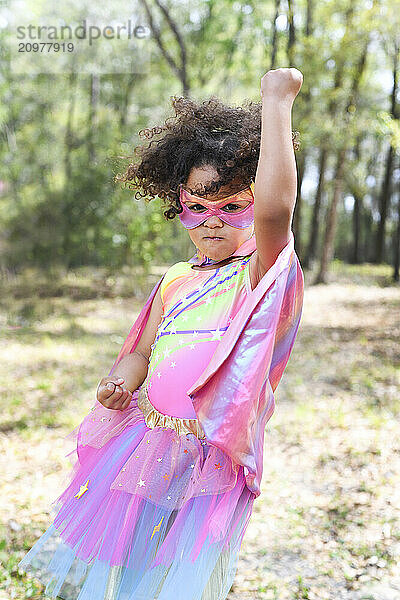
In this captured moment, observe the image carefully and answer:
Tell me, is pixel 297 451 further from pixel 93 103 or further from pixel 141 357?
pixel 93 103

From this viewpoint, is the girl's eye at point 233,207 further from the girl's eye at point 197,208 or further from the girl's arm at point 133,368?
the girl's arm at point 133,368

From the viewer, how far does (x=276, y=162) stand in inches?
48.6

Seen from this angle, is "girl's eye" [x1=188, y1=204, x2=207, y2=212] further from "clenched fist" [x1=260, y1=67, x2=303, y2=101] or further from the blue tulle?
the blue tulle

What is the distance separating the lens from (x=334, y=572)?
121 inches

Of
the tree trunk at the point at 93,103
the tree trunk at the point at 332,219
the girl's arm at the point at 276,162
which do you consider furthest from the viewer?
the tree trunk at the point at 93,103

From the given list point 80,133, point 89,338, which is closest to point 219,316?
point 89,338

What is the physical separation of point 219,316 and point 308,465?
3.21m

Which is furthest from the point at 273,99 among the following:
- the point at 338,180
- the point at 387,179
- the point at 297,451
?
the point at 387,179

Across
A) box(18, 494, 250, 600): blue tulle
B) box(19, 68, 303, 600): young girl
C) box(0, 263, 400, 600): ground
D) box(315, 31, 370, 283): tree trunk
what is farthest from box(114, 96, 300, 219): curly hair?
box(315, 31, 370, 283): tree trunk

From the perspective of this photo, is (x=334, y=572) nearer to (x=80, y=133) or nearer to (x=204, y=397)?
(x=204, y=397)

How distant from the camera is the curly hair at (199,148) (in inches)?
60.5

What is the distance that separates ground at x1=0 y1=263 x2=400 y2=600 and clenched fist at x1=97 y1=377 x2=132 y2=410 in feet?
4.75

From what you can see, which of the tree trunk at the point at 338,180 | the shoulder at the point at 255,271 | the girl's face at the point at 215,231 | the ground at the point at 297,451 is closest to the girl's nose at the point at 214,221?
the girl's face at the point at 215,231

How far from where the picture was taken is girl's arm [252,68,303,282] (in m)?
1.23
